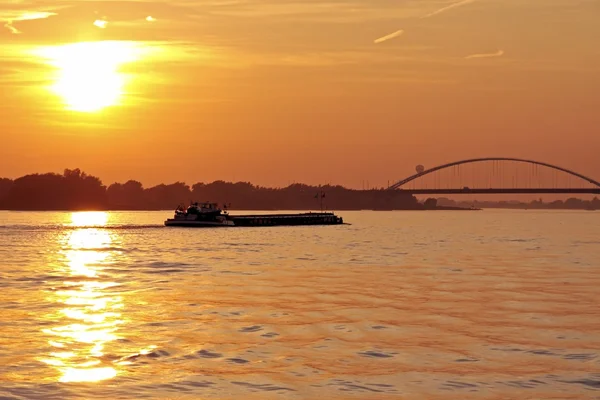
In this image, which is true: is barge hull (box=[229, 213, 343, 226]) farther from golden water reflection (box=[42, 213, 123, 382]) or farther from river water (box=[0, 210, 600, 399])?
golden water reflection (box=[42, 213, 123, 382])

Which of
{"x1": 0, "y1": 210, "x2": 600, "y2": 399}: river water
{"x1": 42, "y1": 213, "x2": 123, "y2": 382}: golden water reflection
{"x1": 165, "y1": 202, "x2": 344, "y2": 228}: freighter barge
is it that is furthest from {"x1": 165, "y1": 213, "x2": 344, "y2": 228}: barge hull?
{"x1": 42, "y1": 213, "x2": 123, "y2": 382}: golden water reflection

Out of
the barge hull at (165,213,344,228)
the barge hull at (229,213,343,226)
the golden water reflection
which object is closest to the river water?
the golden water reflection

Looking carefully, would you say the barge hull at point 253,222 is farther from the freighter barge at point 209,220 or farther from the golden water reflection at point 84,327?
the golden water reflection at point 84,327

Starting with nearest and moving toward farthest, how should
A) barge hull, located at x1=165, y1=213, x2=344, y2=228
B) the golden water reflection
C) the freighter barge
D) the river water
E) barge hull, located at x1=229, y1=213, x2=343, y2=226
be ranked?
the river water, the golden water reflection, barge hull, located at x1=165, y1=213, x2=344, y2=228, the freighter barge, barge hull, located at x1=229, y1=213, x2=343, y2=226

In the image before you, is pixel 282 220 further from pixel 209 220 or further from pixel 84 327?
pixel 84 327

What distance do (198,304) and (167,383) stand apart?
1489 centimetres

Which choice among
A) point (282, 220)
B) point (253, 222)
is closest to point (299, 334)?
point (253, 222)

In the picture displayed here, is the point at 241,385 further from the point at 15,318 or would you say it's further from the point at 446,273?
the point at 446,273

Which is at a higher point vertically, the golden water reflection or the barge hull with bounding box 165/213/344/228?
the barge hull with bounding box 165/213/344/228

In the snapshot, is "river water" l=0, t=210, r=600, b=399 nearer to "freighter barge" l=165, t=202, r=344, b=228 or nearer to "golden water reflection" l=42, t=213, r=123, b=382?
"golden water reflection" l=42, t=213, r=123, b=382

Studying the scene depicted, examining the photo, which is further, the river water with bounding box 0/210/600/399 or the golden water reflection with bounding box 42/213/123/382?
the golden water reflection with bounding box 42/213/123/382

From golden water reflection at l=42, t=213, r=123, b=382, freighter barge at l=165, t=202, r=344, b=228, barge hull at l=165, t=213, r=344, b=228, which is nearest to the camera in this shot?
golden water reflection at l=42, t=213, r=123, b=382

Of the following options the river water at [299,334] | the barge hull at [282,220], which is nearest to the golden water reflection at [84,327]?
the river water at [299,334]

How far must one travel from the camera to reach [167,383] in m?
19.0
